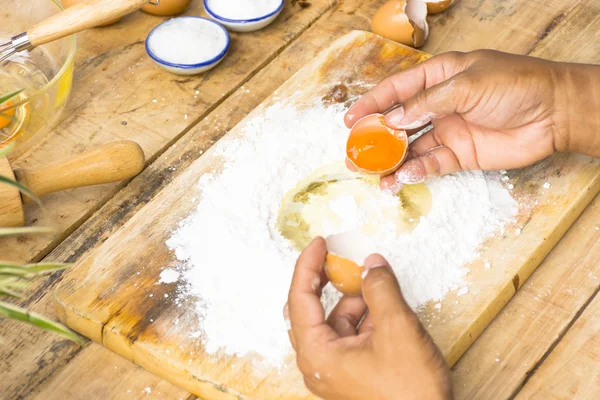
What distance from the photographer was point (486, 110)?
1256 millimetres

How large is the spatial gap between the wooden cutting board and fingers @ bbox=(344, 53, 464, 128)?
23 cm

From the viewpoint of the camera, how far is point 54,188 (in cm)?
134

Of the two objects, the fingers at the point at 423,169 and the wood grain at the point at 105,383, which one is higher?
the fingers at the point at 423,169

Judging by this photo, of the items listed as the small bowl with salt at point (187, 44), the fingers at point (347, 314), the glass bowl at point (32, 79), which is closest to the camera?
the fingers at point (347, 314)

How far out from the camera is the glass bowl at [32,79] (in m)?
1.43

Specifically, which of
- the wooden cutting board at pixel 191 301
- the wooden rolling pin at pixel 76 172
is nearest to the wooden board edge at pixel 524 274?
the wooden cutting board at pixel 191 301

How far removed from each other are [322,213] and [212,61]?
489mm

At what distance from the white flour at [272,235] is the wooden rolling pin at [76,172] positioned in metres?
0.16

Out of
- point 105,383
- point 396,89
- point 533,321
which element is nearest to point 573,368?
point 533,321

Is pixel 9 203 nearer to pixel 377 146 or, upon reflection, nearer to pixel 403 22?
pixel 377 146

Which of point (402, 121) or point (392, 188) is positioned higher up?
point (402, 121)

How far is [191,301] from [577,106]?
761 millimetres

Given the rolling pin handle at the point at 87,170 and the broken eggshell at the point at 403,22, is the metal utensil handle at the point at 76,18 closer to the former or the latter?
the rolling pin handle at the point at 87,170

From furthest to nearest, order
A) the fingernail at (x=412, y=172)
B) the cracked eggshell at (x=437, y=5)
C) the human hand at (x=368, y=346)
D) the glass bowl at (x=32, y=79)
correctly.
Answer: the cracked eggshell at (x=437, y=5) → the glass bowl at (x=32, y=79) → the fingernail at (x=412, y=172) → the human hand at (x=368, y=346)
